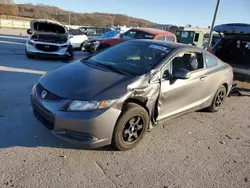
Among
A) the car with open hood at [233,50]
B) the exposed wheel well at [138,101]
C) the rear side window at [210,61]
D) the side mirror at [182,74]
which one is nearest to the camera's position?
the exposed wheel well at [138,101]

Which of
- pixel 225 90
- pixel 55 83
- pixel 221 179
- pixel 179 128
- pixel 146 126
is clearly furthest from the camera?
pixel 225 90

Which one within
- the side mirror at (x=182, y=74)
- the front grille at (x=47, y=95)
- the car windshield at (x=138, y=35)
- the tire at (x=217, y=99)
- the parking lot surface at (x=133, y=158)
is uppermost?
the car windshield at (x=138, y=35)

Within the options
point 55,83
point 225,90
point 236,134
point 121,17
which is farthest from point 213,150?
point 121,17

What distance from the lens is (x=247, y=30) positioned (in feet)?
20.3

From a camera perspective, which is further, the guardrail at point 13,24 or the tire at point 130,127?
the guardrail at point 13,24

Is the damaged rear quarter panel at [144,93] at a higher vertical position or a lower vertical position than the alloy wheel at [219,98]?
higher

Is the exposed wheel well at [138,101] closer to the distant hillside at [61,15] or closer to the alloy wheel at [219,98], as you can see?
the alloy wheel at [219,98]

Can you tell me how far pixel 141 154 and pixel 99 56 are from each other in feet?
6.60

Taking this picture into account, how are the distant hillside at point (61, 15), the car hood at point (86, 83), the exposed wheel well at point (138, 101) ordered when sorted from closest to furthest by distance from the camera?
the car hood at point (86, 83)
the exposed wheel well at point (138, 101)
the distant hillside at point (61, 15)

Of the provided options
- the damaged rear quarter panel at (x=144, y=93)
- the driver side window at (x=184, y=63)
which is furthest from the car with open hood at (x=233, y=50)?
the damaged rear quarter panel at (x=144, y=93)

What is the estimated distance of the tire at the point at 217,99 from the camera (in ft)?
16.8

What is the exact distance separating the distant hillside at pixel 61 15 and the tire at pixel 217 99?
57.4 metres

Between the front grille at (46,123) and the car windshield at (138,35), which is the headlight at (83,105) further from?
the car windshield at (138,35)

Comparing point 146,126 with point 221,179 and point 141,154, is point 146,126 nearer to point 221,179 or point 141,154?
point 141,154
